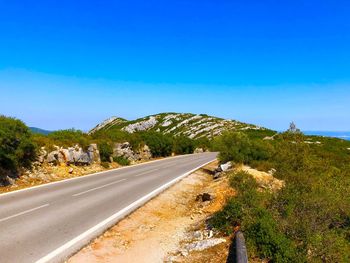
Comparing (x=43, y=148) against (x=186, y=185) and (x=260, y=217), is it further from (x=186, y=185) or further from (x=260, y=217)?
(x=260, y=217)

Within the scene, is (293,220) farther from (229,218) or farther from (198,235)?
(198,235)

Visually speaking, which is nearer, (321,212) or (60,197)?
(321,212)

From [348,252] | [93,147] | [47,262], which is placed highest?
[93,147]

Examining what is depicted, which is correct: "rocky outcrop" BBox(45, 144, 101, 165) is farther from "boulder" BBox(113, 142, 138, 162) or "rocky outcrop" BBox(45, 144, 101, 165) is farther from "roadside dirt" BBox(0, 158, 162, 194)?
"boulder" BBox(113, 142, 138, 162)

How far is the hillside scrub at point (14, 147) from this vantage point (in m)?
18.9

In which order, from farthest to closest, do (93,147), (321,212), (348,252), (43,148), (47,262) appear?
(93,147)
(43,148)
(321,212)
(348,252)
(47,262)

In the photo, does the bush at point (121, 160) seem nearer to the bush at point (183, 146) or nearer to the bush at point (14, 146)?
the bush at point (14, 146)

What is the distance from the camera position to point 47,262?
7.38 metres

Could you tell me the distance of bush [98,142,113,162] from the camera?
101 ft

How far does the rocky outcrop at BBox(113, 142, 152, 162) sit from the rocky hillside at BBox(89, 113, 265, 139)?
2448 inches

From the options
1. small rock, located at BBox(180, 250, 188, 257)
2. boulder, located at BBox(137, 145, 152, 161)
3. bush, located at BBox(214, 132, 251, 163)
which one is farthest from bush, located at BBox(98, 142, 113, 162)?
small rock, located at BBox(180, 250, 188, 257)

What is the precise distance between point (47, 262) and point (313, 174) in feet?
44.8

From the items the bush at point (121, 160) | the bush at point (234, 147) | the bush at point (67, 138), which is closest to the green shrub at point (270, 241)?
the bush at point (234, 147)

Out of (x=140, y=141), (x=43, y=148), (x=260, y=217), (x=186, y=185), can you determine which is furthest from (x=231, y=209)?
(x=140, y=141)
